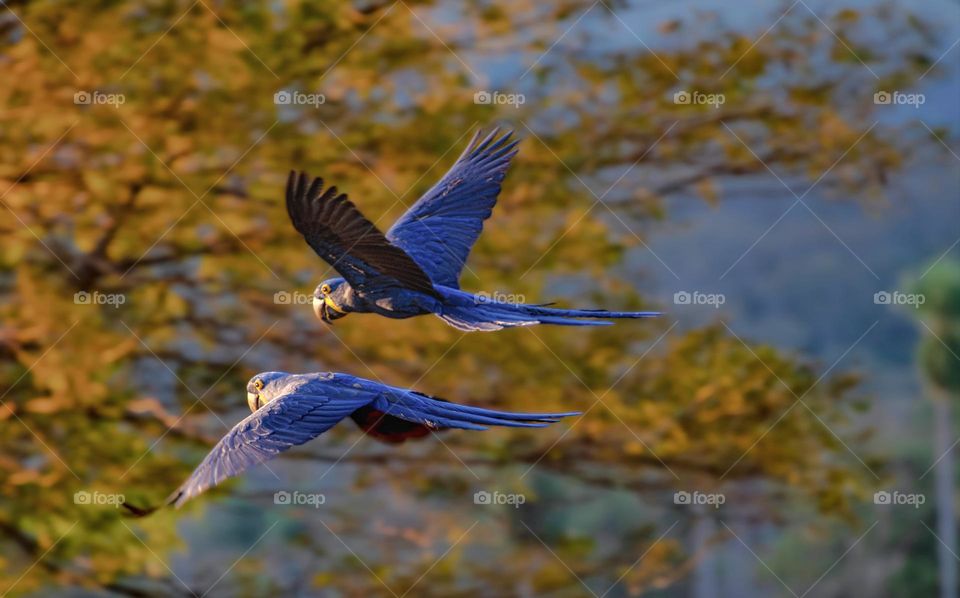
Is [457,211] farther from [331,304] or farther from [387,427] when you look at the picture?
[387,427]

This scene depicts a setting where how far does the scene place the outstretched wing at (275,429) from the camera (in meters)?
1.71

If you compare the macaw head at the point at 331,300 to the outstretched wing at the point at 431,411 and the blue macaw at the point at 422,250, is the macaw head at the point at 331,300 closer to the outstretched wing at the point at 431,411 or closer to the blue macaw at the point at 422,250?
the blue macaw at the point at 422,250

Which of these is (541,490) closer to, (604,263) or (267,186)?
(604,263)

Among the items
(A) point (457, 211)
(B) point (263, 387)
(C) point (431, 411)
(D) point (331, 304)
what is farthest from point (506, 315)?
(A) point (457, 211)

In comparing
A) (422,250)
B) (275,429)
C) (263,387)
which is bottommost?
(275,429)

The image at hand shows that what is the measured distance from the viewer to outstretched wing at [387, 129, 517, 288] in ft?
7.61

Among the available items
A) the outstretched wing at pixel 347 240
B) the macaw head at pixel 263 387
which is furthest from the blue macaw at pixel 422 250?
the macaw head at pixel 263 387

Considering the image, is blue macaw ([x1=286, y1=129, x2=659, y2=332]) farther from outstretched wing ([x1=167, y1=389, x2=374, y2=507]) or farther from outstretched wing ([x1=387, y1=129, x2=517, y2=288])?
outstretched wing ([x1=167, y1=389, x2=374, y2=507])

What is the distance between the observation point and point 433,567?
5891 mm

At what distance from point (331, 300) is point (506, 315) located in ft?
1.05

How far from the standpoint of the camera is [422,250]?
2.32m

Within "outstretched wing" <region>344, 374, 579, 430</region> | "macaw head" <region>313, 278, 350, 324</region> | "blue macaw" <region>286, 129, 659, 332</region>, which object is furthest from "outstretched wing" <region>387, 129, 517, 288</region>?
"outstretched wing" <region>344, 374, 579, 430</region>

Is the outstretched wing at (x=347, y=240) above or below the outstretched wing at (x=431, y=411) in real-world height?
above

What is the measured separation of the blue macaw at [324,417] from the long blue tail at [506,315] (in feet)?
0.44
